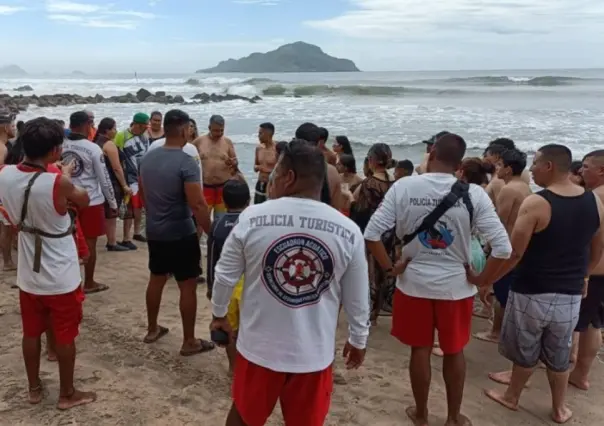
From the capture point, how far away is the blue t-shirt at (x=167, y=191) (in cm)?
405

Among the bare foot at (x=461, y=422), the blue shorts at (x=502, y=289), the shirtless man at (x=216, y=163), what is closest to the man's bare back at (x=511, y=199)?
the blue shorts at (x=502, y=289)

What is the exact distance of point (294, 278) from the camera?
2295mm

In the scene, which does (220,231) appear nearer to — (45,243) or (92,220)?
(45,243)

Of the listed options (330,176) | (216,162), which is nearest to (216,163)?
(216,162)

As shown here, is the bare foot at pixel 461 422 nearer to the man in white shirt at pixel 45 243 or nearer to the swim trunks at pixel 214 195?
the man in white shirt at pixel 45 243

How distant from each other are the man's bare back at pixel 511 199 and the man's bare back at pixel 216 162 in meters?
3.45

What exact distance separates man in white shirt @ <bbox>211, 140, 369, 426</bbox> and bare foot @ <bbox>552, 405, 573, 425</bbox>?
208cm

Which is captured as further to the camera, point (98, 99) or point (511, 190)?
point (98, 99)

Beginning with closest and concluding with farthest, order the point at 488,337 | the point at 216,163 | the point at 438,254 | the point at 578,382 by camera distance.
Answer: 1. the point at 438,254
2. the point at 578,382
3. the point at 488,337
4. the point at 216,163

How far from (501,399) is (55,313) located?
3.05m

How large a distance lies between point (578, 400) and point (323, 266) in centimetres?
287

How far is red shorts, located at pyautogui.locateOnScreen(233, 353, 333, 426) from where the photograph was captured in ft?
7.87

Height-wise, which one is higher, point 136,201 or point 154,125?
point 154,125

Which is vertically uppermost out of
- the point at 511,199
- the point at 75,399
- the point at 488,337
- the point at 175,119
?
the point at 175,119
